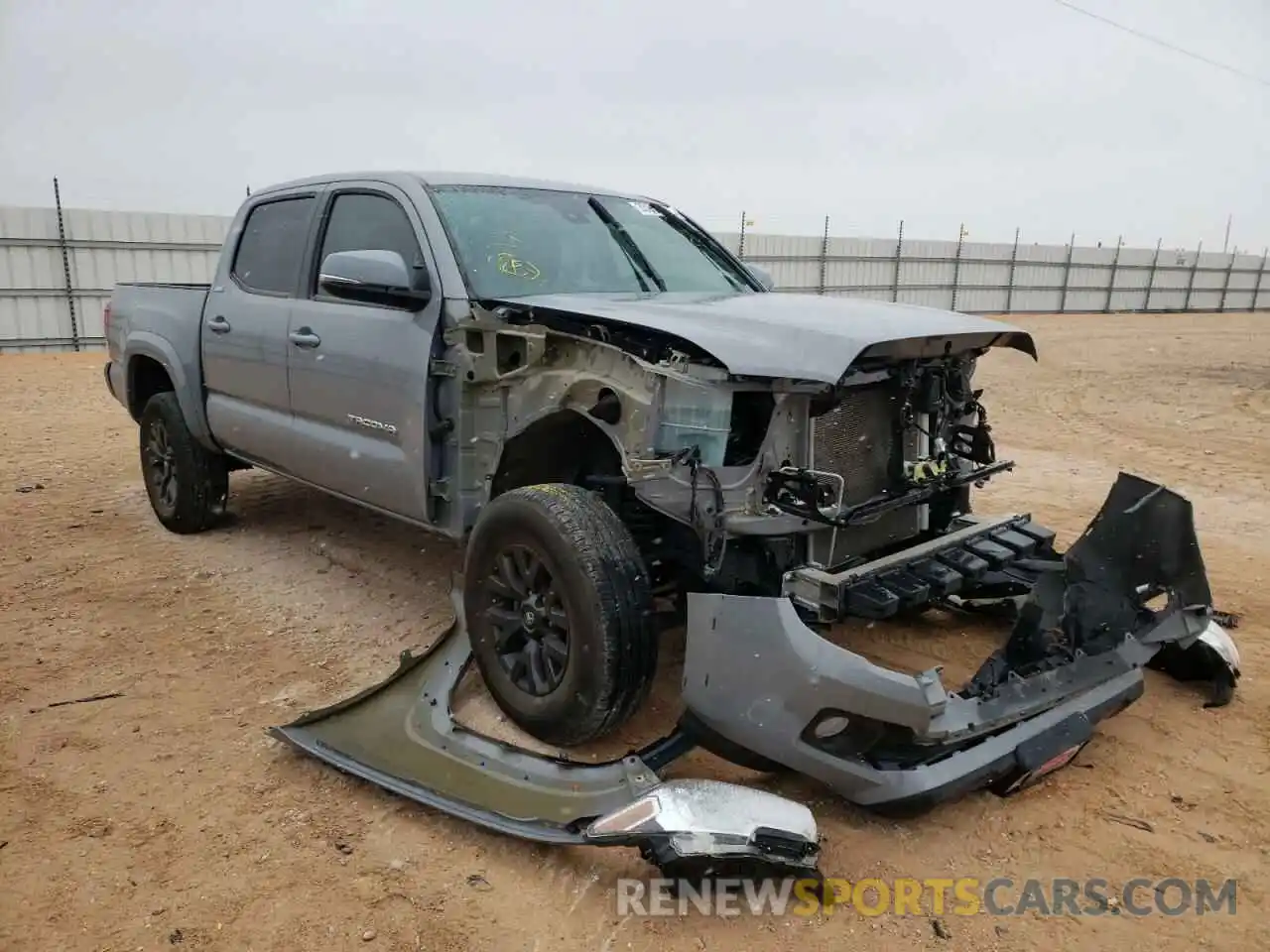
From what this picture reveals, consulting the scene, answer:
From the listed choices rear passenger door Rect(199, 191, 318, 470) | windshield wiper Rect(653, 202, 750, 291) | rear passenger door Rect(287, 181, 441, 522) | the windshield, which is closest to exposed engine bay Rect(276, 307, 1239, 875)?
rear passenger door Rect(287, 181, 441, 522)

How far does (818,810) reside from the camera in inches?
116

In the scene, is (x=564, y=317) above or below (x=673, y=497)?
above

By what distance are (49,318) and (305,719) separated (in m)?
16.4

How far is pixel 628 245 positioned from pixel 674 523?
5.05 feet

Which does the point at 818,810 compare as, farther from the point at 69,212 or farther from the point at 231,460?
the point at 69,212

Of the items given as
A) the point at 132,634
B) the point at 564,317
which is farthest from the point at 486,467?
the point at 132,634

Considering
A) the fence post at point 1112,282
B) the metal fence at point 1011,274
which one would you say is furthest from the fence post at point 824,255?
the fence post at point 1112,282

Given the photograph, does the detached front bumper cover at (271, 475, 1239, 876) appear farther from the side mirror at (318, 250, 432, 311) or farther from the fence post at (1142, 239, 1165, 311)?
the fence post at (1142, 239, 1165, 311)

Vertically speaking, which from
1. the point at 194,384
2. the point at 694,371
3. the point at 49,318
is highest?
the point at 694,371

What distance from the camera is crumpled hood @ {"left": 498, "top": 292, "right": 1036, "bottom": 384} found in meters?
2.76

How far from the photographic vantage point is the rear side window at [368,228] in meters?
3.98

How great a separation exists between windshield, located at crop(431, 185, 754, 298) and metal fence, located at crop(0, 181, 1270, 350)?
48.6ft

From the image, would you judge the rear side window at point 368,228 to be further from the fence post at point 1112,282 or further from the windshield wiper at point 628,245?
the fence post at point 1112,282

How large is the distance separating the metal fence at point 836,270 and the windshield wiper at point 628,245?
14844mm
